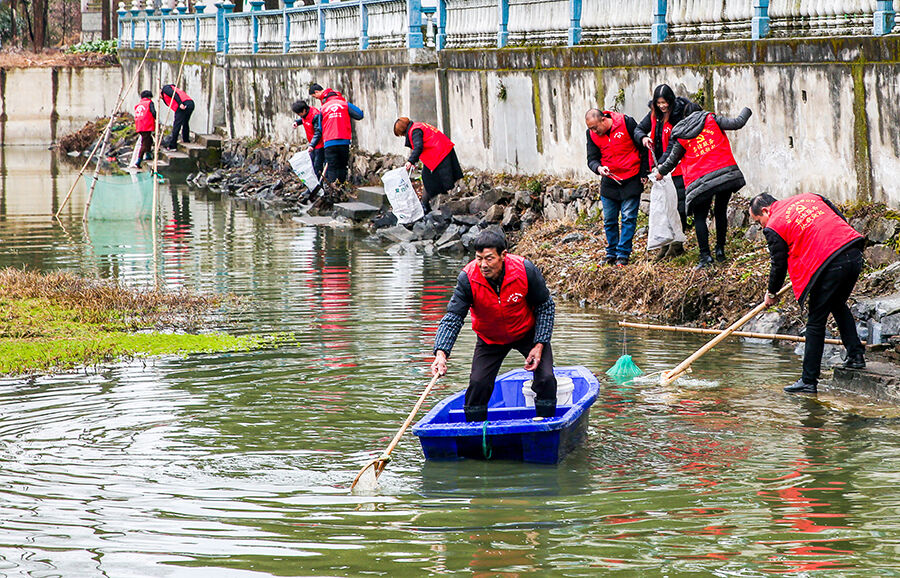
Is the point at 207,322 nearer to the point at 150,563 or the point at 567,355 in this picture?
the point at 567,355

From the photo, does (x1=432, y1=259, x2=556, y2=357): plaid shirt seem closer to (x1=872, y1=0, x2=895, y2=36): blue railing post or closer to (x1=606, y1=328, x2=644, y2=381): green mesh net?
(x1=606, y1=328, x2=644, y2=381): green mesh net

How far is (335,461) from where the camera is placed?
8.71 metres

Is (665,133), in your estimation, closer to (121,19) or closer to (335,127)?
(335,127)

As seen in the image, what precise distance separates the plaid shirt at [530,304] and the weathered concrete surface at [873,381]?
121 inches

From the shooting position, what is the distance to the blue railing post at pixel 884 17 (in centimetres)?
1286

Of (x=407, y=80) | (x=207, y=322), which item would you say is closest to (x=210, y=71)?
(x=407, y=80)

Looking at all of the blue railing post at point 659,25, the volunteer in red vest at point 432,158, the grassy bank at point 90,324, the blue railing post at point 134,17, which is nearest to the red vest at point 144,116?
the volunteer in red vest at point 432,158

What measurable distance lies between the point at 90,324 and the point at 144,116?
18.6 metres

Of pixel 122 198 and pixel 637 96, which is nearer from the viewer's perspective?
pixel 637 96

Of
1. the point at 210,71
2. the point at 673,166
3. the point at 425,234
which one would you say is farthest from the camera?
the point at 210,71

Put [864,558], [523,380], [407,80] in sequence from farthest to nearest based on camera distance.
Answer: [407,80]
[523,380]
[864,558]

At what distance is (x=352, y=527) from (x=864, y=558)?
9.28ft

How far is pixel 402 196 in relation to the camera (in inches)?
805

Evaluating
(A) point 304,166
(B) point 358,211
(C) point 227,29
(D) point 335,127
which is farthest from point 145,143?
(B) point 358,211
